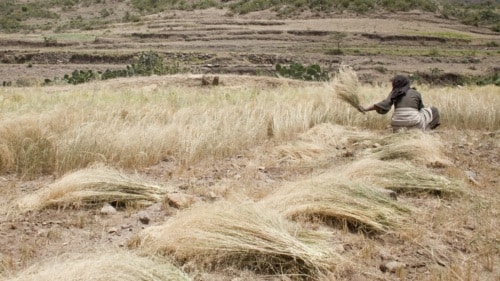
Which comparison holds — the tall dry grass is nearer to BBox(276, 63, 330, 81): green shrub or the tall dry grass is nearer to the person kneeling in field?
the person kneeling in field

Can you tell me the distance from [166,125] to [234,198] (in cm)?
266

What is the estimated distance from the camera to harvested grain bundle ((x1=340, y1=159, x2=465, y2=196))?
15.8ft

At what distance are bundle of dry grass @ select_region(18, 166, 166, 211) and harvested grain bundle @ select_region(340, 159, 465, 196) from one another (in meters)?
1.92

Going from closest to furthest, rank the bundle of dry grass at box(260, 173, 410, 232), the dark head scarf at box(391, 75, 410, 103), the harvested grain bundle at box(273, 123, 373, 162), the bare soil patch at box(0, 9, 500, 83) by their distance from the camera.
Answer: the bundle of dry grass at box(260, 173, 410, 232), the harvested grain bundle at box(273, 123, 373, 162), the dark head scarf at box(391, 75, 410, 103), the bare soil patch at box(0, 9, 500, 83)

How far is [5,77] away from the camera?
73.9 feet

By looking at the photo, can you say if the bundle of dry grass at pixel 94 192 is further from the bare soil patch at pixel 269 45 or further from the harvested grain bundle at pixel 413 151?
the bare soil patch at pixel 269 45

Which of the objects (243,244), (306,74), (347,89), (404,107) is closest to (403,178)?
(243,244)

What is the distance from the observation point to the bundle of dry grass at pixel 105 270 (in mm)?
2756

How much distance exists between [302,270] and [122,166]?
9.97 feet

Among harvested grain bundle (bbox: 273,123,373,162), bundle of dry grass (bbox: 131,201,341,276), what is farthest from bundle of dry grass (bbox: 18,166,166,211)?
harvested grain bundle (bbox: 273,123,373,162)

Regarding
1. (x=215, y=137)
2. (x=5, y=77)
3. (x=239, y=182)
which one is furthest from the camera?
(x=5, y=77)

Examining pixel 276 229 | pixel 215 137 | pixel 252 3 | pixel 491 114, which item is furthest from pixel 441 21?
pixel 276 229

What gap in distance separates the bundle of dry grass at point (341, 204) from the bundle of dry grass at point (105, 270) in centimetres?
127

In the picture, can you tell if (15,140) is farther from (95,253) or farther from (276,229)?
(276,229)
